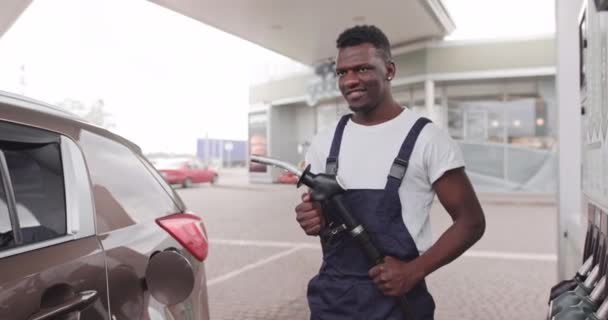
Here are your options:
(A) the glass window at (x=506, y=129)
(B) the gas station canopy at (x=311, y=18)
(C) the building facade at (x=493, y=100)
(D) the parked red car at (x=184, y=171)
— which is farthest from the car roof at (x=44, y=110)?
(D) the parked red car at (x=184, y=171)

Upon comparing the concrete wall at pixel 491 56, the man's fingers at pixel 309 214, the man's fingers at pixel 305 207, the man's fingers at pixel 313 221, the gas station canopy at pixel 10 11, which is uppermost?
the concrete wall at pixel 491 56

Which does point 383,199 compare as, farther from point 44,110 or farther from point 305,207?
point 44,110

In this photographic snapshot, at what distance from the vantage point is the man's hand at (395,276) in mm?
1641

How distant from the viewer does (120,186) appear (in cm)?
Result: 194

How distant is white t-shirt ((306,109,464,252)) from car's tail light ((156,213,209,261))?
0.78 metres

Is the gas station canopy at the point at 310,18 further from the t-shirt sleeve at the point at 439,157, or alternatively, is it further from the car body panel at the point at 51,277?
the t-shirt sleeve at the point at 439,157

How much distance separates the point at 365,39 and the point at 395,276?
2.55ft

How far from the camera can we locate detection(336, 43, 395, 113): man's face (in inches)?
70.2

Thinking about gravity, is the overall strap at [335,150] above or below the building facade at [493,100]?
below

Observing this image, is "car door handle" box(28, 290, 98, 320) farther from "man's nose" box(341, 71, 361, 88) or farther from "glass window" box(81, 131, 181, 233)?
"man's nose" box(341, 71, 361, 88)

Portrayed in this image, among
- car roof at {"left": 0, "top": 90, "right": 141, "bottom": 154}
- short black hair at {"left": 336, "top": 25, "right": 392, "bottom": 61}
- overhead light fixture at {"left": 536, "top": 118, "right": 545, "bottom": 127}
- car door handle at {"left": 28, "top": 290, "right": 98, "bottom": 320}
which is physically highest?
overhead light fixture at {"left": 536, "top": 118, "right": 545, "bottom": 127}

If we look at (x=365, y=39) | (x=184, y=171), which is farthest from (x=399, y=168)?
(x=184, y=171)

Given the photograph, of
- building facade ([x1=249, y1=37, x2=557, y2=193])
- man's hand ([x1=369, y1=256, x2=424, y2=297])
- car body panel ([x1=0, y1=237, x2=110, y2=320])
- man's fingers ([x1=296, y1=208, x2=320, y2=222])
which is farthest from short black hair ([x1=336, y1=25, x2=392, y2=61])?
building facade ([x1=249, y1=37, x2=557, y2=193])

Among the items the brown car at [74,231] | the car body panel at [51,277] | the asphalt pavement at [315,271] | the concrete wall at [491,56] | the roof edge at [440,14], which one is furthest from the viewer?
the concrete wall at [491,56]
